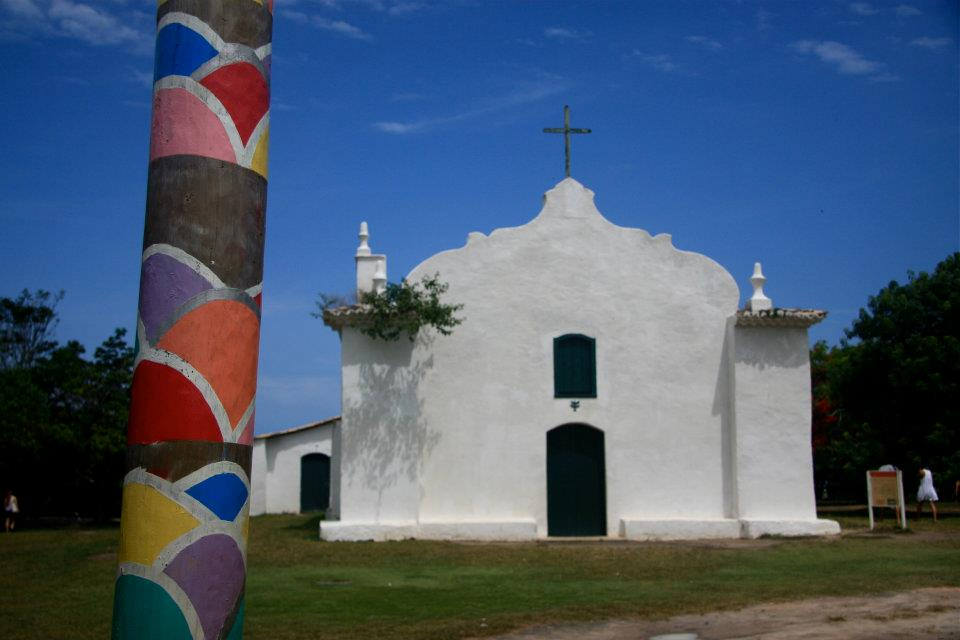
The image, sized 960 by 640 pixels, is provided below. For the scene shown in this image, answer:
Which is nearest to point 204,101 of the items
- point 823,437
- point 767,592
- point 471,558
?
point 767,592

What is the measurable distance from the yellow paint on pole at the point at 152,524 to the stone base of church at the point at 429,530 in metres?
12.4

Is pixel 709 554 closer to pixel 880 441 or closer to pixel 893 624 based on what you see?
pixel 893 624

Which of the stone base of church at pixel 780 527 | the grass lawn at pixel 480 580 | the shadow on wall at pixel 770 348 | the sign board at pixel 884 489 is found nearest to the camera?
the grass lawn at pixel 480 580

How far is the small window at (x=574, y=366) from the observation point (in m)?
17.7

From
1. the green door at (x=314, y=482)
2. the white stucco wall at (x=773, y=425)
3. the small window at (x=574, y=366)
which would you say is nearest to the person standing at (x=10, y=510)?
the green door at (x=314, y=482)

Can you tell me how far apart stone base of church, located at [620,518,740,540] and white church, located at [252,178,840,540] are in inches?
1.0

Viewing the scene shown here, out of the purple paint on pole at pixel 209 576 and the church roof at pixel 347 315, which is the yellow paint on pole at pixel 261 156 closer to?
the purple paint on pole at pixel 209 576

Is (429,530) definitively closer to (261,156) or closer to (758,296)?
(758,296)

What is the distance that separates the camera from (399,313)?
55.2 ft

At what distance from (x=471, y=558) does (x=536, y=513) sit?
352cm

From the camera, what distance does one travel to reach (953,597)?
9.61m

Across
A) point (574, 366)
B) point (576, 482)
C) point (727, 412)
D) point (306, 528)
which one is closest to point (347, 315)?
point (574, 366)

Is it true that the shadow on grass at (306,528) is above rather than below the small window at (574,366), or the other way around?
below

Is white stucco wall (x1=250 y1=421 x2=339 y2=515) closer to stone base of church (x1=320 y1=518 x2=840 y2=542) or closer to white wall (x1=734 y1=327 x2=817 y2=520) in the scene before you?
stone base of church (x1=320 y1=518 x2=840 y2=542)
